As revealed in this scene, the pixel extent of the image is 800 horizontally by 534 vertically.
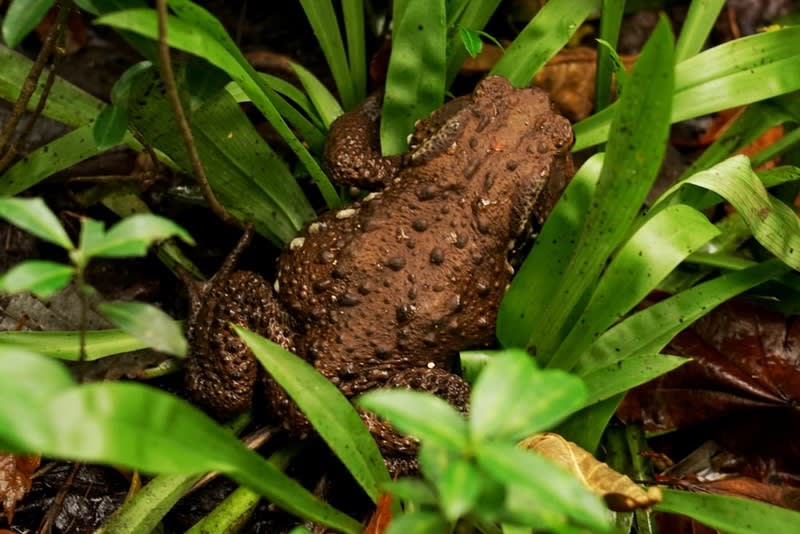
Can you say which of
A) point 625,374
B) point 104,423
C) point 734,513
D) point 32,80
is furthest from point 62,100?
point 734,513

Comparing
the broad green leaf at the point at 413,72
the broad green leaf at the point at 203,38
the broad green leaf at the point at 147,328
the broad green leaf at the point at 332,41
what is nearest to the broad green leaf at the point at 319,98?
the broad green leaf at the point at 332,41

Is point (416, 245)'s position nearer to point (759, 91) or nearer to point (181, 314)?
point (181, 314)

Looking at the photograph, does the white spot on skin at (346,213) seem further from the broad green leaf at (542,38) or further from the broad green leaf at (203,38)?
the broad green leaf at (542,38)

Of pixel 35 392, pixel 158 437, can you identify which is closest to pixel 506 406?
pixel 158 437

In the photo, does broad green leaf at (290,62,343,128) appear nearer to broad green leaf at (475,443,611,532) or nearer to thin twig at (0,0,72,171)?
thin twig at (0,0,72,171)

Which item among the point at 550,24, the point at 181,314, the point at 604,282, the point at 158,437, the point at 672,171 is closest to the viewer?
the point at 158,437

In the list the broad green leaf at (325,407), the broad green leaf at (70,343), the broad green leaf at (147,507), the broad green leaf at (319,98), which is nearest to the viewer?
the broad green leaf at (325,407)
